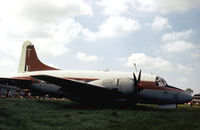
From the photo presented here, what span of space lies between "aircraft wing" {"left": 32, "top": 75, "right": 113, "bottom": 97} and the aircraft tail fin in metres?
6.44

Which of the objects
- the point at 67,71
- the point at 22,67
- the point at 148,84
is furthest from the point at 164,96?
the point at 22,67

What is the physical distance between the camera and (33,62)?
795 inches

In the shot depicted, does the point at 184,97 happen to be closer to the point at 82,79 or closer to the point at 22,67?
the point at 82,79

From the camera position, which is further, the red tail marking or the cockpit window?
the red tail marking

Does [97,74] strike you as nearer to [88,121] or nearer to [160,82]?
[160,82]

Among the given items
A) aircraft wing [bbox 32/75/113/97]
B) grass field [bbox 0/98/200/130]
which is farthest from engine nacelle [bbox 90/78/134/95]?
grass field [bbox 0/98/200/130]

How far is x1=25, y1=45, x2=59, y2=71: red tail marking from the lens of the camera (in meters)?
19.9

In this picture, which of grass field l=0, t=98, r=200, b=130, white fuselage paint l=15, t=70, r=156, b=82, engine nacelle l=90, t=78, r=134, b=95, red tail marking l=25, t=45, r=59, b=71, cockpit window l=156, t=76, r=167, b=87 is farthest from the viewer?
red tail marking l=25, t=45, r=59, b=71

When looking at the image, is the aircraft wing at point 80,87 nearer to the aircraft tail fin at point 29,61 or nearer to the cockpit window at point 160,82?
the cockpit window at point 160,82

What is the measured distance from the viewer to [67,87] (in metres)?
13.8

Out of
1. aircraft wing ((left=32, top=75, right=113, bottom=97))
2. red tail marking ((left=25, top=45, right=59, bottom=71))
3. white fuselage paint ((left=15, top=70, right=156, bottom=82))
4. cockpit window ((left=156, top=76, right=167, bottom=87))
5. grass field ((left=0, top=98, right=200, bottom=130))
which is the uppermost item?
red tail marking ((left=25, top=45, right=59, bottom=71))

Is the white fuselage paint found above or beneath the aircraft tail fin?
beneath

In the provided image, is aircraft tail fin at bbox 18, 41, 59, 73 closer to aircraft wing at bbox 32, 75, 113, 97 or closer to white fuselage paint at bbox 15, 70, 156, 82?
white fuselage paint at bbox 15, 70, 156, 82

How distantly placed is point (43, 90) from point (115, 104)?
6774mm
